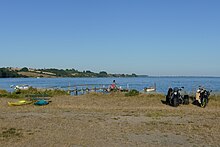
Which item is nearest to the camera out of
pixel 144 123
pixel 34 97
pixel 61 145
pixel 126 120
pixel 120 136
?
pixel 61 145

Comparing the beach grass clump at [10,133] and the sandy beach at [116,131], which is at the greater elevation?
the beach grass clump at [10,133]

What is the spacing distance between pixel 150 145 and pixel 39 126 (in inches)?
222

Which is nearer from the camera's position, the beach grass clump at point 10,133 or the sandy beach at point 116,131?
the sandy beach at point 116,131

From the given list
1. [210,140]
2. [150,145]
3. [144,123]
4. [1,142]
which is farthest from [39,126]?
[210,140]

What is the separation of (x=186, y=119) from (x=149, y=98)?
29.3ft

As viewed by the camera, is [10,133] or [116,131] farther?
[116,131]

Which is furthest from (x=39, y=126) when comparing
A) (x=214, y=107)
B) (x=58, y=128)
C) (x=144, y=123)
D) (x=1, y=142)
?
(x=214, y=107)

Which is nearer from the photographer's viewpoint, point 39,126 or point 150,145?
point 150,145

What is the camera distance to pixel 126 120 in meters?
15.9

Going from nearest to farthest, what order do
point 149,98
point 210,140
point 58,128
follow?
1. point 210,140
2. point 58,128
3. point 149,98

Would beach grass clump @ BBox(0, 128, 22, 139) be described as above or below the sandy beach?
above

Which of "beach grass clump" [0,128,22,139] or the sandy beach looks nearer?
the sandy beach

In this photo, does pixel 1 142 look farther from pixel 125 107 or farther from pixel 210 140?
pixel 125 107

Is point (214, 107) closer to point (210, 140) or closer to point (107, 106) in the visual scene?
point (107, 106)
